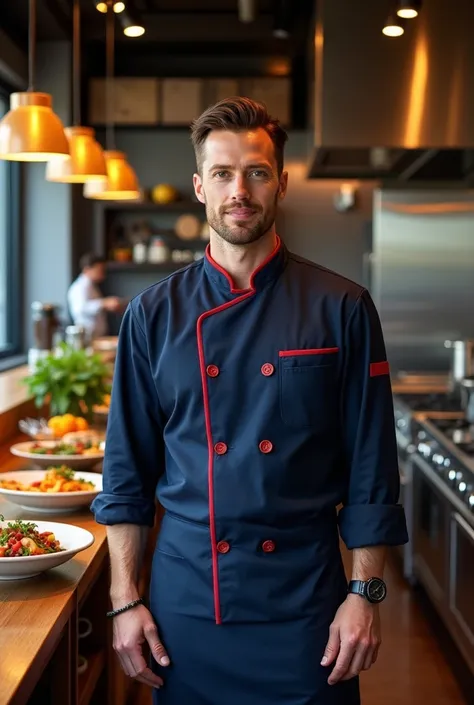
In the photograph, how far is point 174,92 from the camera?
28.3 feet

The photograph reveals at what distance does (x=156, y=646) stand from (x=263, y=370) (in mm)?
535

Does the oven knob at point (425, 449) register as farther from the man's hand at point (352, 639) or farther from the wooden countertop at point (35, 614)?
the man's hand at point (352, 639)

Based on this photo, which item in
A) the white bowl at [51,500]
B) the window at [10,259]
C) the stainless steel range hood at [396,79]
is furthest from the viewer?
the window at [10,259]

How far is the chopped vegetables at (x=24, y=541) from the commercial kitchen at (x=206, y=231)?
2cm

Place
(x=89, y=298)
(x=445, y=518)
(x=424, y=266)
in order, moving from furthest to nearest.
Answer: (x=89, y=298) → (x=424, y=266) → (x=445, y=518)

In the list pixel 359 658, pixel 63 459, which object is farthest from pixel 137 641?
pixel 63 459

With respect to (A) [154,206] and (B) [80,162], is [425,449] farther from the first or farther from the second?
(A) [154,206]

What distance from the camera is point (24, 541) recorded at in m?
2.08

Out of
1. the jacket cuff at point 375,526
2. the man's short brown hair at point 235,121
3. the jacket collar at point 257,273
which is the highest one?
the man's short brown hair at point 235,121

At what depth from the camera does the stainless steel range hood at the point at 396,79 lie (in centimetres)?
478

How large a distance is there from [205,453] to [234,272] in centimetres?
34

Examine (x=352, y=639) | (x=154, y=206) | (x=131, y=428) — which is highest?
(x=154, y=206)

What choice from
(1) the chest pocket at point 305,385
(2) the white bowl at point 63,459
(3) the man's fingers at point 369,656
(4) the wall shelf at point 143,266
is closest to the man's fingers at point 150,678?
(3) the man's fingers at point 369,656

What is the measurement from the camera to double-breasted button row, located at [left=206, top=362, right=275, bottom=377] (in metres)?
1.85
